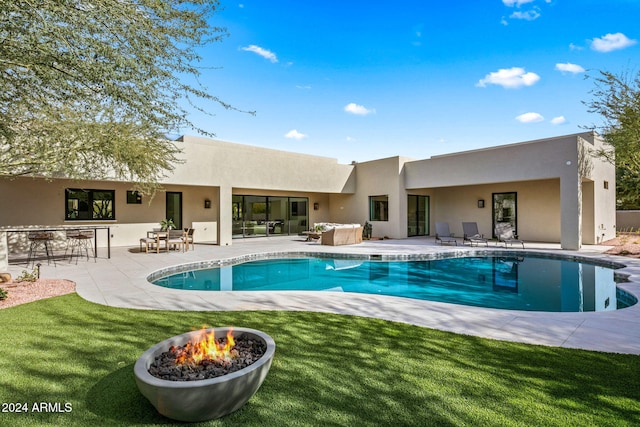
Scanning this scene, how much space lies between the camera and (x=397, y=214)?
57.8ft

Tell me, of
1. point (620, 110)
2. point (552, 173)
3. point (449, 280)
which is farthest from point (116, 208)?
point (620, 110)

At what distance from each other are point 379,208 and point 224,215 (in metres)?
8.67

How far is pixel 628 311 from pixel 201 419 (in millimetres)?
6358

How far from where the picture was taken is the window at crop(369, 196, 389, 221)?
1841 centimetres

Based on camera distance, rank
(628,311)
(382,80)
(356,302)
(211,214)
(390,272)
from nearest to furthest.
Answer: (628,311)
(356,302)
(390,272)
(382,80)
(211,214)

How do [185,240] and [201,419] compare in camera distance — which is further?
[185,240]

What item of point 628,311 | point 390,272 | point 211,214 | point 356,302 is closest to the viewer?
point 628,311

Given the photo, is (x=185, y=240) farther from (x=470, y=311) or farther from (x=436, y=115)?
(x=436, y=115)

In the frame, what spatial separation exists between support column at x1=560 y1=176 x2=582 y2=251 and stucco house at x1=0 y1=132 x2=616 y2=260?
0.04 m

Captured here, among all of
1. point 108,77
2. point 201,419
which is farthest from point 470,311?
point 108,77

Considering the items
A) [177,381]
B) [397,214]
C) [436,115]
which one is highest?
[436,115]

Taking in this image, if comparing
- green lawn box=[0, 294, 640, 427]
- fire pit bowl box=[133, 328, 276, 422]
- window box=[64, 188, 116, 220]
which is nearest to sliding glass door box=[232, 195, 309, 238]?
window box=[64, 188, 116, 220]

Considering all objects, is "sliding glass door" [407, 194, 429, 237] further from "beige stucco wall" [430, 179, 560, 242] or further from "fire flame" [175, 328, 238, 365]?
"fire flame" [175, 328, 238, 365]

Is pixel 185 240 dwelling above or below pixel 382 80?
below
